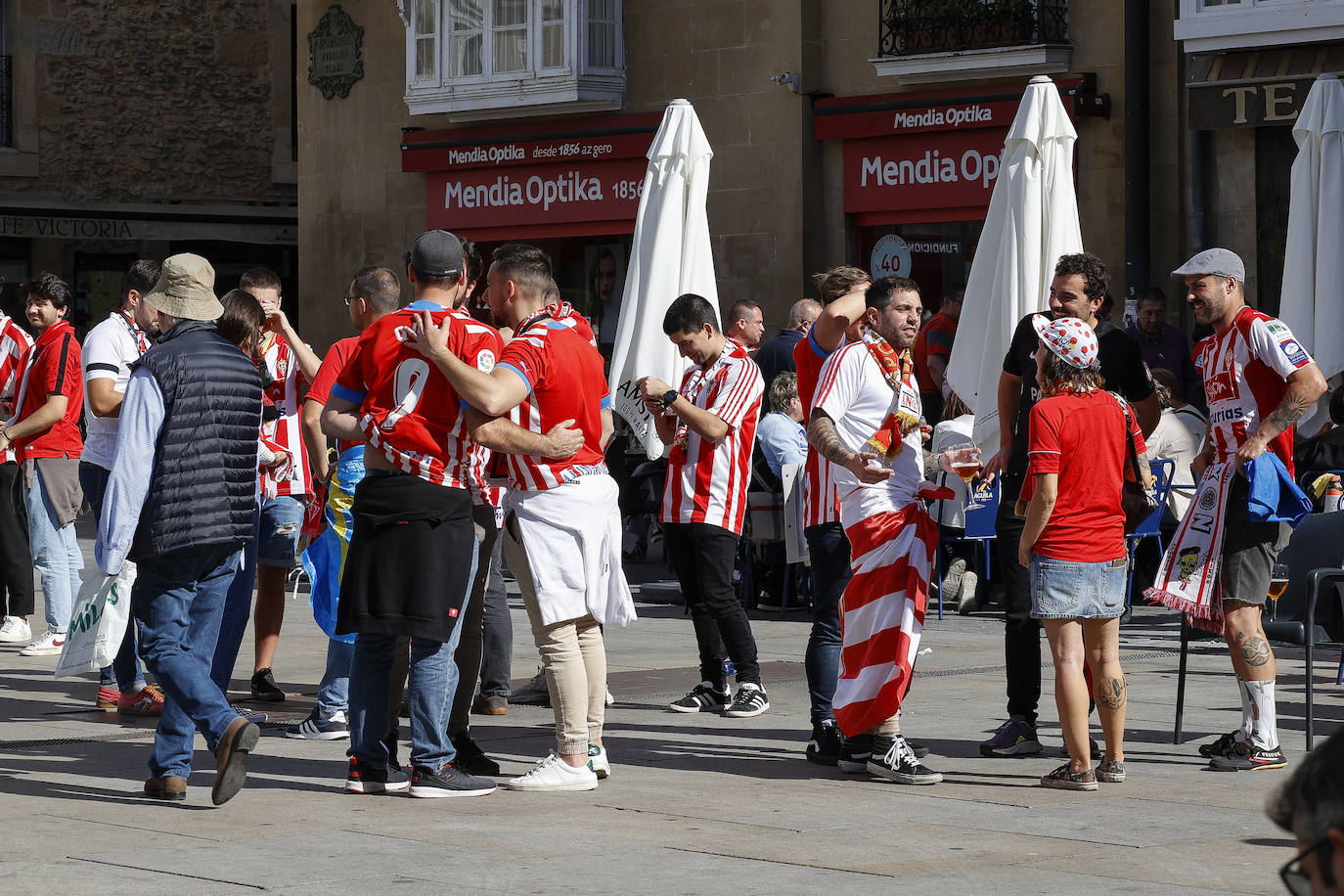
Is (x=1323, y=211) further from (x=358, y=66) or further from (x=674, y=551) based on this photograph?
(x=358, y=66)

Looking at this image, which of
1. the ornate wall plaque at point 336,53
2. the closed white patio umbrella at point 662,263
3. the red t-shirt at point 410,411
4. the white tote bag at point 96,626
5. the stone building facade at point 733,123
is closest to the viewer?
the red t-shirt at point 410,411

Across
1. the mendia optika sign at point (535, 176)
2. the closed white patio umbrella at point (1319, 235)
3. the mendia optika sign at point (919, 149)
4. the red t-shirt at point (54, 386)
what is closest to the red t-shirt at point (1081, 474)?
the red t-shirt at point (54, 386)

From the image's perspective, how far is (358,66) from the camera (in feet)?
88.5

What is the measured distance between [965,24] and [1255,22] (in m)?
3.12

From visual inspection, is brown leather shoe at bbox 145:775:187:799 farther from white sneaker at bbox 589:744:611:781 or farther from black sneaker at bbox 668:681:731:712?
black sneaker at bbox 668:681:731:712

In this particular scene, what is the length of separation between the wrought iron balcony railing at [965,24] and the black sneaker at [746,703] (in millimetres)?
12917

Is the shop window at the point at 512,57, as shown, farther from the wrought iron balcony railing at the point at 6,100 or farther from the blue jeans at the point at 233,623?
the blue jeans at the point at 233,623

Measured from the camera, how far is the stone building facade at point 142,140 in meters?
30.8

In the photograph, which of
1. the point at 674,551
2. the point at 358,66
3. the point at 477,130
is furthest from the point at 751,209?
the point at 674,551

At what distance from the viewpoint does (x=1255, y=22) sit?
19.2m

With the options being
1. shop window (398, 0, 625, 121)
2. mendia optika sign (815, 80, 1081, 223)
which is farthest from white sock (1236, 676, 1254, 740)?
shop window (398, 0, 625, 121)

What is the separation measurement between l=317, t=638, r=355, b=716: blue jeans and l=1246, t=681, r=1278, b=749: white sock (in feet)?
11.4

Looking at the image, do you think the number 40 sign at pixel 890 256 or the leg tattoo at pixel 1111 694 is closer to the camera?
the leg tattoo at pixel 1111 694

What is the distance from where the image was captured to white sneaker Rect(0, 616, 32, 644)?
38.7 feet
